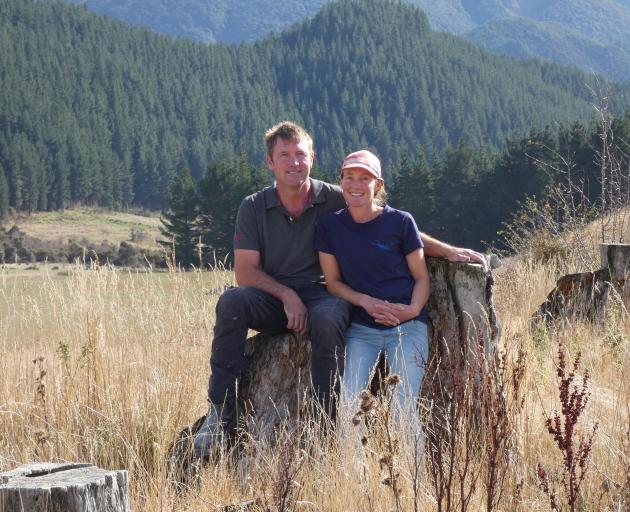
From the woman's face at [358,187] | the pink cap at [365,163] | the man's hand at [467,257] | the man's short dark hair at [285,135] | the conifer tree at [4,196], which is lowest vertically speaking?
the man's hand at [467,257]

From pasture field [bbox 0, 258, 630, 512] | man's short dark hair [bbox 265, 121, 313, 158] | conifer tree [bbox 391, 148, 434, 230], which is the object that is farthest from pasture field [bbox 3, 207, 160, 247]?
man's short dark hair [bbox 265, 121, 313, 158]

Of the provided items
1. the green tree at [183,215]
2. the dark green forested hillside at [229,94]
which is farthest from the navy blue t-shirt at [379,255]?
the dark green forested hillside at [229,94]

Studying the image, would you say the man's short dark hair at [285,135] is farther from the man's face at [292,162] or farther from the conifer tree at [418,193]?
the conifer tree at [418,193]

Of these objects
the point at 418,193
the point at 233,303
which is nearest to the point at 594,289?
the point at 233,303

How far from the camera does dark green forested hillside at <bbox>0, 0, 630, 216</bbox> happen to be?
115 meters

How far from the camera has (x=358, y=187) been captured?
416 cm

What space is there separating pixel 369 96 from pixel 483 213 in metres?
106

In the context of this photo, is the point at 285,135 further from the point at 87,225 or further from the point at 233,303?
the point at 87,225

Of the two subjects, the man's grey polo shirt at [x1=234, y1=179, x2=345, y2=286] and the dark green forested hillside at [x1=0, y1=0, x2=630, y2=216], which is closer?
the man's grey polo shirt at [x1=234, y1=179, x2=345, y2=286]

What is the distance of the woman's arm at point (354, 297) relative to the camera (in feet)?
13.3

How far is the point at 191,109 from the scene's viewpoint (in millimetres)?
142375

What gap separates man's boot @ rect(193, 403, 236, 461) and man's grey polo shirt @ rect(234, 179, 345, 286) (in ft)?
2.31

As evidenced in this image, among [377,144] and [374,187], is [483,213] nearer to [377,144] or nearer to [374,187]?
[374,187]

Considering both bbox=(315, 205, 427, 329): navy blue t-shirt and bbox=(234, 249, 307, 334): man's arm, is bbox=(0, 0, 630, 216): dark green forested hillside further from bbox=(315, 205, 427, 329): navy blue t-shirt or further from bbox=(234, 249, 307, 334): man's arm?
bbox=(315, 205, 427, 329): navy blue t-shirt
